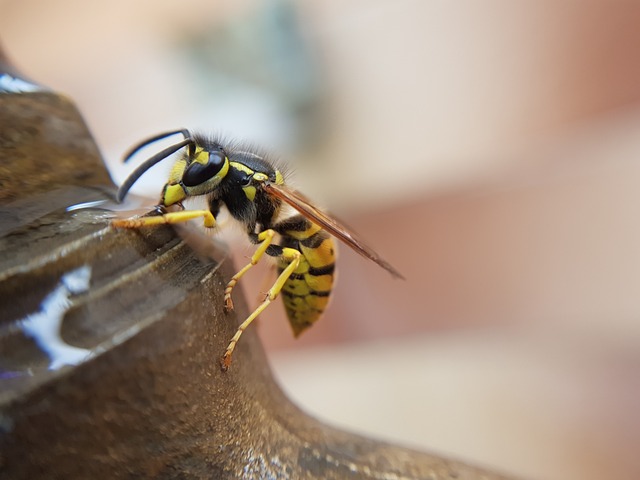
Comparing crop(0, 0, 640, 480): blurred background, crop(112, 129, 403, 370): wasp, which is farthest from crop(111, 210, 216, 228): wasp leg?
crop(0, 0, 640, 480): blurred background

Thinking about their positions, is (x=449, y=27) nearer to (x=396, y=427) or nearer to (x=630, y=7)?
(x=630, y=7)

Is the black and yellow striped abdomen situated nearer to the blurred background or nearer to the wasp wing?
the wasp wing

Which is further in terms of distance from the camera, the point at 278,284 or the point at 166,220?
the point at 278,284

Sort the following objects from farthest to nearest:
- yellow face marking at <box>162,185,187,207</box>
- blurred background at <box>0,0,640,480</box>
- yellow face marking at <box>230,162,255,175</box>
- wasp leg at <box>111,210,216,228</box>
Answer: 1. blurred background at <box>0,0,640,480</box>
2. yellow face marking at <box>230,162,255,175</box>
3. yellow face marking at <box>162,185,187,207</box>
4. wasp leg at <box>111,210,216,228</box>

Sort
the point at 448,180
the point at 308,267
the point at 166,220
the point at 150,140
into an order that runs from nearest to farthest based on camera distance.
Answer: the point at 166,220 < the point at 150,140 < the point at 308,267 < the point at 448,180

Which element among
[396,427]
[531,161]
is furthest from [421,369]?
[531,161]

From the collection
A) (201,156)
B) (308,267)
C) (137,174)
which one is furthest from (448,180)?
(137,174)

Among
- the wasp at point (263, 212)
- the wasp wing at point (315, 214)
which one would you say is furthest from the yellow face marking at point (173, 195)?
the wasp wing at point (315, 214)

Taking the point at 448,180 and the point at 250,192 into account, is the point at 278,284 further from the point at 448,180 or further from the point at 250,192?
the point at 448,180
